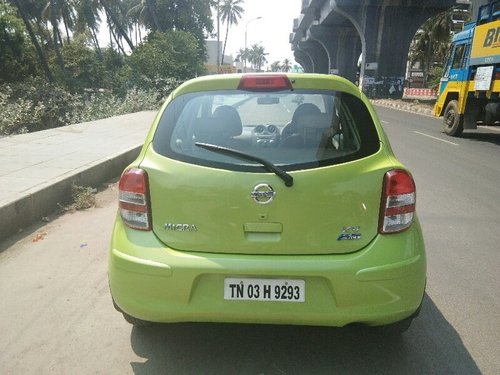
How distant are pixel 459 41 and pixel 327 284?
13856mm

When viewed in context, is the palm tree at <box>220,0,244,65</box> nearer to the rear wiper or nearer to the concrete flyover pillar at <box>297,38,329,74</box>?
the concrete flyover pillar at <box>297,38,329,74</box>

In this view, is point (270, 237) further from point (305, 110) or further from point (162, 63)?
point (162, 63)

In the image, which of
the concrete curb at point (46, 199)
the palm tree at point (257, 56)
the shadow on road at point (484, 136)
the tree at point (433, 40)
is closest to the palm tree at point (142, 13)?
the tree at point (433, 40)

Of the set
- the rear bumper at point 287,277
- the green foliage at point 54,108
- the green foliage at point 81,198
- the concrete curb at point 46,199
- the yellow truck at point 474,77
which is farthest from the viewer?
the green foliage at point 54,108

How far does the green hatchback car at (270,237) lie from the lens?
2346 millimetres

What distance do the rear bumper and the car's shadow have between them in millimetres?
341

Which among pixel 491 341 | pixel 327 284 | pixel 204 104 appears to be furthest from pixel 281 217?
pixel 491 341

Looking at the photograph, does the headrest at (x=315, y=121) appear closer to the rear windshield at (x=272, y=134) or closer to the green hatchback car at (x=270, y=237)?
the rear windshield at (x=272, y=134)

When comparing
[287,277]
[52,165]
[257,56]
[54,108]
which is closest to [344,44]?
[54,108]

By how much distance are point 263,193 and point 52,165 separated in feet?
18.3

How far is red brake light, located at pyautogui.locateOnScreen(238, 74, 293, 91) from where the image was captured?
8.66 feet

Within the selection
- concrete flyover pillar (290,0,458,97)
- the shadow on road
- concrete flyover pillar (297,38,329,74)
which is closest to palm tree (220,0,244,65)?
concrete flyover pillar (297,38,329,74)

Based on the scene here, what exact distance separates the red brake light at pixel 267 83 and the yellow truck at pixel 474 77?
1137 cm

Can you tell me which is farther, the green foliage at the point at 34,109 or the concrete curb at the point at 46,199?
the green foliage at the point at 34,109
